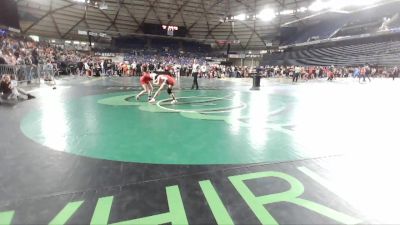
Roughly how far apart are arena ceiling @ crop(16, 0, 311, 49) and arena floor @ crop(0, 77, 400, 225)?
34.1 m

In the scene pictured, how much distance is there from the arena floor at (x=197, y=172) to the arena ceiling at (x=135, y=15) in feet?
112

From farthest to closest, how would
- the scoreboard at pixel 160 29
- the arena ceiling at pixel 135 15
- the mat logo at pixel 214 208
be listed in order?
the scoreboard at pixel 160 29 < the arena ceiling at pixel 135 15 < the mat logo at pixel 214 208

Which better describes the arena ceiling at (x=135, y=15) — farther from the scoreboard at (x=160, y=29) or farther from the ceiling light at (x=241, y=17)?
the ceiling light at (x=241, y=17)

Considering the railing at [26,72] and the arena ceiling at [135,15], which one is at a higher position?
the arena ceiling at [135,15]

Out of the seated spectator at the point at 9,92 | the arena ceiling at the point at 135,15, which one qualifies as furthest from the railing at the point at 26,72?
the arena ceiling at the point at 135,15

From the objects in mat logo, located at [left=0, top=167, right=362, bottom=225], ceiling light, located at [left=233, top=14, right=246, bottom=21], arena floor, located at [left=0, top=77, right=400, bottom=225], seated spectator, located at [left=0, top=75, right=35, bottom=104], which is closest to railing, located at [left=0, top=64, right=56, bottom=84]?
seated spectator, located at [left=0, top=75, right=35, bottom=104]

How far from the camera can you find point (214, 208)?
8.16 feet

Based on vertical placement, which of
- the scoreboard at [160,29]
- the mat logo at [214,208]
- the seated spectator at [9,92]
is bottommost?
the mat logo at [214,208]

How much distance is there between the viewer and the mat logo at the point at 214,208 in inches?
89.9

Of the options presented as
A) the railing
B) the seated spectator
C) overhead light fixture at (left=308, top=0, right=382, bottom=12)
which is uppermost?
overhead light fixture at (left=308, top=0, right=382, bottom=12)

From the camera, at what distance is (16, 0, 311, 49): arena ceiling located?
35.5m

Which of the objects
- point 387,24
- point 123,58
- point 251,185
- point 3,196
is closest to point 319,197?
point 251,185

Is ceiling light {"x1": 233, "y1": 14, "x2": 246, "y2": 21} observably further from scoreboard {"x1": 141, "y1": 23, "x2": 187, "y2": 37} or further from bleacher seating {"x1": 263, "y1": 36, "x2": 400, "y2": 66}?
bleacher seating {"x1": 263, "y1": 36, "x2": 400, "y2": 66}

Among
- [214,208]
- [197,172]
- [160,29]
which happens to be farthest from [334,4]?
[214,208]
